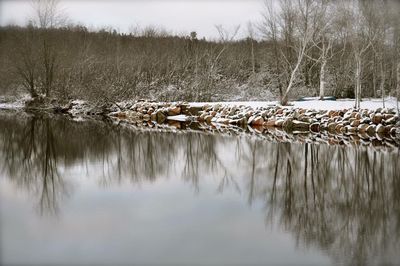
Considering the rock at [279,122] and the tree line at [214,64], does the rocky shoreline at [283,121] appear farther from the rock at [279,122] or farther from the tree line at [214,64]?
the tree line at [214,64]

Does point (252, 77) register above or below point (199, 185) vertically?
above

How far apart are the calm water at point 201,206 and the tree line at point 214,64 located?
1150cm

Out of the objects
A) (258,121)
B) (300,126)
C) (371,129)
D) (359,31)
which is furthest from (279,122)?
(359,31)

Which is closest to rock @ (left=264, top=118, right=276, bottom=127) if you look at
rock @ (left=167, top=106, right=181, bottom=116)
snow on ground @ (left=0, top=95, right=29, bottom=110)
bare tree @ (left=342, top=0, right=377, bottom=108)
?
bare tree @ (left=342, top=0, right=377, bottom=108)

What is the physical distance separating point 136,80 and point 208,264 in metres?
29.0

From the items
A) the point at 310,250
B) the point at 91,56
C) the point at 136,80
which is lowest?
the point at 310,250

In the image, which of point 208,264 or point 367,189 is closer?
point 208,264

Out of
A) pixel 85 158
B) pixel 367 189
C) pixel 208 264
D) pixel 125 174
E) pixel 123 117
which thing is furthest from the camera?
pixel 123 117

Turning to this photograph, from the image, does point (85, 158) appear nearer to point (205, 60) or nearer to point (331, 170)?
point (331, 170)

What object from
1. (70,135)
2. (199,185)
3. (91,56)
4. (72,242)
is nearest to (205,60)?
(91,56)

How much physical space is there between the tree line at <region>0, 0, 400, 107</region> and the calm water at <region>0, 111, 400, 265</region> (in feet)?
37.7

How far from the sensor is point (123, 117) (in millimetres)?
26422

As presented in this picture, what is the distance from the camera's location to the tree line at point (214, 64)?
78.1ft

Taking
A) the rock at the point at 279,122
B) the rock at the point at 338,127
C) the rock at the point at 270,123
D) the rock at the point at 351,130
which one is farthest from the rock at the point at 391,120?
the rock at the point at 270,123
